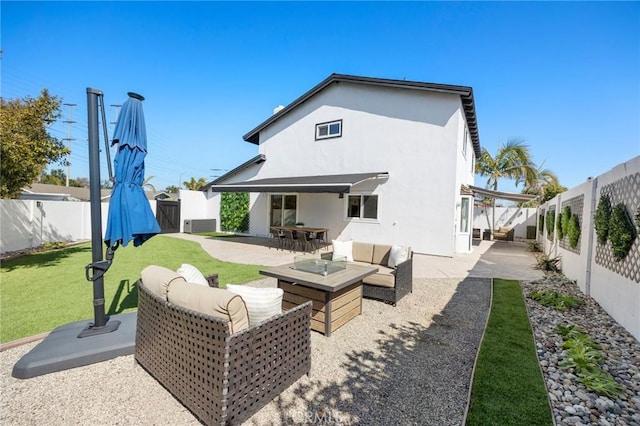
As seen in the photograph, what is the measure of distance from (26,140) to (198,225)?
1370 centimetres

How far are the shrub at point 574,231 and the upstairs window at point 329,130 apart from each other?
1115cm

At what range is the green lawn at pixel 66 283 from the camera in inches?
206

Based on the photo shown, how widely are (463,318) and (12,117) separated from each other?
12.9m

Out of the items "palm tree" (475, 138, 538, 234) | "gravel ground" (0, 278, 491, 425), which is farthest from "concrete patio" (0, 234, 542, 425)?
"palm tree" (475, 138, 538, 234)

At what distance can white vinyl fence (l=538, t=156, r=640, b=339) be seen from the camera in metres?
5.17

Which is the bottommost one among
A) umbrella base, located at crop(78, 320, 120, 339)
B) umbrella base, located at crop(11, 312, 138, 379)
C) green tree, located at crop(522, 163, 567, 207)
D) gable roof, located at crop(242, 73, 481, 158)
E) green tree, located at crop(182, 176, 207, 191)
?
umbrella base, located at crop(11, 312, 138, 379)

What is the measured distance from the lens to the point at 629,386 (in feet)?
11.8

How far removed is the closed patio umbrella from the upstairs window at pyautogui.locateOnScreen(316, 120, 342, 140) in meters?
12.9

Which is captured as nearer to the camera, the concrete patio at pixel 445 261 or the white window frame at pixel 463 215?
the concrete patio at pixel 445 261

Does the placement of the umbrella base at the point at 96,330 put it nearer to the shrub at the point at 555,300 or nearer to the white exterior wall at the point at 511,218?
the shrub at the point at 555,300

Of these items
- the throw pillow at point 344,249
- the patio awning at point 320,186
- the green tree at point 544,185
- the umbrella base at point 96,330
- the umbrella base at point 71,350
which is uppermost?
the green tree at point 544,185

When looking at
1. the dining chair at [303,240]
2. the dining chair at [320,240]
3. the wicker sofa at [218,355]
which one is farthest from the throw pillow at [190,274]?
the dining chair at [320,240]

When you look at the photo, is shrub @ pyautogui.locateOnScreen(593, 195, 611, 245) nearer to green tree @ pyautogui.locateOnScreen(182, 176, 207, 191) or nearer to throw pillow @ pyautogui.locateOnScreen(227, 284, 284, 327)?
throw pillow @ pyautogui.locateOnScreen(227, 284, 284, 327)

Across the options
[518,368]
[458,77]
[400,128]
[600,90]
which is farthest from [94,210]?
[458,77]
